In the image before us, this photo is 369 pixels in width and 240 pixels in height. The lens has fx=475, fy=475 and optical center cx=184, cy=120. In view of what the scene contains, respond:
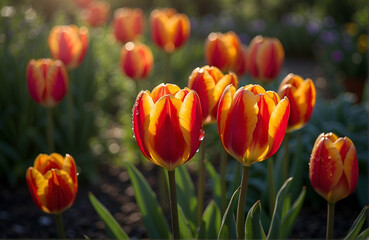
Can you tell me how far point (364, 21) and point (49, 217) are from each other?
4.51 metres

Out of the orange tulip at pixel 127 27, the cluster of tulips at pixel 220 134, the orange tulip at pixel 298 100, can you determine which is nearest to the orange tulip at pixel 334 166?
the cluster of tulips at pixel 220 134

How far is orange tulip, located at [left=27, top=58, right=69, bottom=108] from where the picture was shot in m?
2.12

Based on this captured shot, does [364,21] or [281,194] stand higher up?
[364,21]

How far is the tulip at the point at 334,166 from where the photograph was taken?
126 cm

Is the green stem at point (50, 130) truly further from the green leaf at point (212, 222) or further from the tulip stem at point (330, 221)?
the tulip stem at point (330, 221)

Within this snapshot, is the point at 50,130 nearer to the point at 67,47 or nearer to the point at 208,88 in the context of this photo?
the point at 67,47

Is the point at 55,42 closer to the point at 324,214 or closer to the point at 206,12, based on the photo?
the point at 324,214

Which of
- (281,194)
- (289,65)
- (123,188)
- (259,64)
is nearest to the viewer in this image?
(281,194)

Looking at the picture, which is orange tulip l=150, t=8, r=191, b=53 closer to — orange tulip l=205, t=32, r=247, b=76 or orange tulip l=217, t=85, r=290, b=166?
orange tulip l=205, t=32, r=247, b=76

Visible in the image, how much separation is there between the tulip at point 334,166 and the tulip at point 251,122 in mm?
151

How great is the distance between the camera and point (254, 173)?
9.23ft

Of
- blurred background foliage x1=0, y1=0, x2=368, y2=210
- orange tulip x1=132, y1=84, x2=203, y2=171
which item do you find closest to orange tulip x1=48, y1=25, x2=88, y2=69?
blurred background foliage x1=0, y1=0, x2=368, y2=210

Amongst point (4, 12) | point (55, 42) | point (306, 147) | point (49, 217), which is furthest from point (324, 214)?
point (4, 12)

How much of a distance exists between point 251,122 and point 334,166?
28 centimetres
